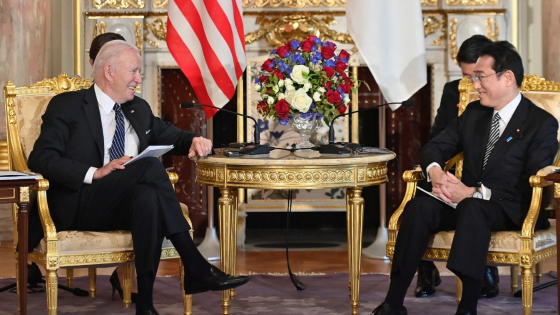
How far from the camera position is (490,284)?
14.4 ft

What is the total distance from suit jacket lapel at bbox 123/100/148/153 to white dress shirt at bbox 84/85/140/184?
24mm

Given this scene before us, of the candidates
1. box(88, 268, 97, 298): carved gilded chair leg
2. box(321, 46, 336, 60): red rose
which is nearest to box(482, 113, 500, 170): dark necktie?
box(321, 46, 336, 60): red rose

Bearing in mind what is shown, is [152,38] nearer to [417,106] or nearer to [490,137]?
[417,106]

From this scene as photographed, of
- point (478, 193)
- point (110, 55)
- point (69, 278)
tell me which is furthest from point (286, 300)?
point (110, 55)

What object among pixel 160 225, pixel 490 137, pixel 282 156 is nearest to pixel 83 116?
pixel 160 225

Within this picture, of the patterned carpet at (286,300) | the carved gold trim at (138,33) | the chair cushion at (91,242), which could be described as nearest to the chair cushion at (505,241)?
the patterned carpet at (286,300)

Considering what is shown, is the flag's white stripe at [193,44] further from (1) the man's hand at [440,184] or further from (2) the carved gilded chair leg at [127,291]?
(1) the man's hand at [440,184]

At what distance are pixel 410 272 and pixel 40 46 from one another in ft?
13.1

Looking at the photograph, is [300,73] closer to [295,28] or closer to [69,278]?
[69,278]

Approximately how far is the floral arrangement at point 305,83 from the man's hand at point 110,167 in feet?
2.56

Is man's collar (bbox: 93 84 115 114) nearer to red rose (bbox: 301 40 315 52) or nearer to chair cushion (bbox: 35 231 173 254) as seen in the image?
chair cushion (bbox: 35 231 173 254)

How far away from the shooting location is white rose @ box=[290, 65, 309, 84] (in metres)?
4.07

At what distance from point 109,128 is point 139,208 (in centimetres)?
57

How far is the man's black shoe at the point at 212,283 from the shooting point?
366 cm
